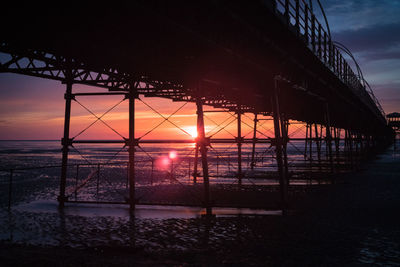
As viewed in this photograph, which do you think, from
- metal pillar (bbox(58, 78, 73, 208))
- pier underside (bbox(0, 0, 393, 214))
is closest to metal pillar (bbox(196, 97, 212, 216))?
pier underside (bbox(0, 0, 393, 214))

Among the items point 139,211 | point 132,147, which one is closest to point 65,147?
point 132,147

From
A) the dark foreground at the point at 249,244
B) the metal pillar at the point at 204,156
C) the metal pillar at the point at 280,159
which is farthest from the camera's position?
the metal pillar at the point at 280,159

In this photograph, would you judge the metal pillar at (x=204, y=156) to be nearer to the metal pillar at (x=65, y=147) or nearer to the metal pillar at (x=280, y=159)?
the metal pillar at (x=280, y=159)

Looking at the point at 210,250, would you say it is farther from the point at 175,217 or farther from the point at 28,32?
the point at 28,32

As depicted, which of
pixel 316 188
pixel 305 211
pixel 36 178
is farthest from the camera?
pixel 36 178

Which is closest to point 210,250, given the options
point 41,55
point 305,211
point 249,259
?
point 249,259

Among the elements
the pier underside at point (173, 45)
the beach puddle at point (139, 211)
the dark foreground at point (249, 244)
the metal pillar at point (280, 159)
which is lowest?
the dark foreground at point (249, 244)

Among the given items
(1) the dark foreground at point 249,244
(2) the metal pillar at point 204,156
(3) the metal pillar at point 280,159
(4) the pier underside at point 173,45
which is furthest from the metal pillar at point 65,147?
(3) the metal pillar at point 280,159

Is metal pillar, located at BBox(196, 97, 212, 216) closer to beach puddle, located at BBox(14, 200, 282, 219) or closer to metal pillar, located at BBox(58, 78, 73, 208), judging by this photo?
beach puddle, located at BBox(14, 200, 282, 219)

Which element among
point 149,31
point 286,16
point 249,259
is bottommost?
point 249,259

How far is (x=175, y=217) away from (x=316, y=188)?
10.3 metres

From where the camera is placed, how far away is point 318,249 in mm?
8453

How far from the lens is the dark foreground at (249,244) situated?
7.64m

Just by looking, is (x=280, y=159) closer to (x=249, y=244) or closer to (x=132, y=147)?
(x=249, y=244)
